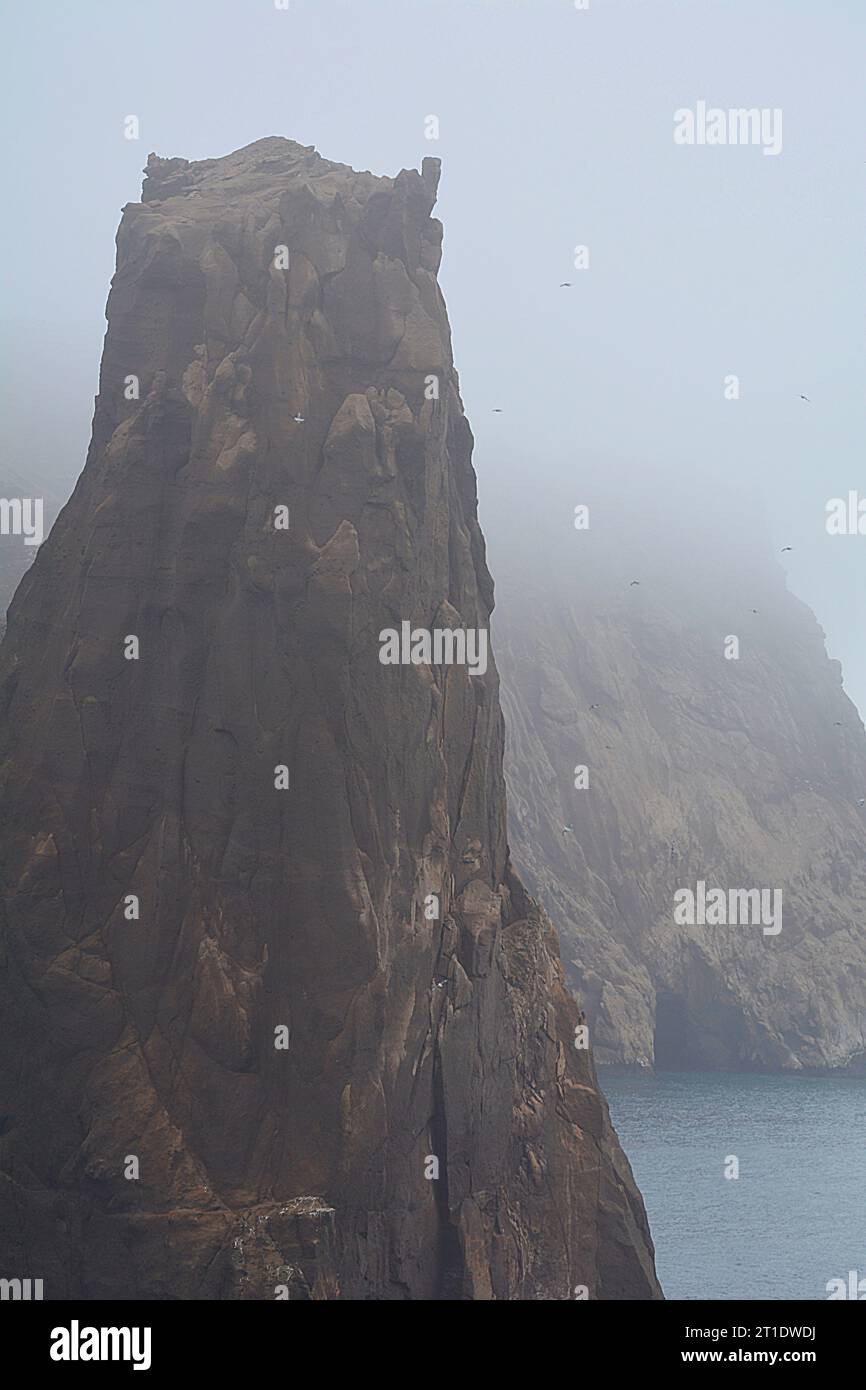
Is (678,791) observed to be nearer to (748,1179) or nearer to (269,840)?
(748,1179)

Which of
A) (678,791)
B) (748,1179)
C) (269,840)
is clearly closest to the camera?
(269,840)

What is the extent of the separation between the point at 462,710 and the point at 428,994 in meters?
7.35

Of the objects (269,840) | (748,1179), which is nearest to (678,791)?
(748,1179)

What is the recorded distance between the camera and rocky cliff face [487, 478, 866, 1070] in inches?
4665

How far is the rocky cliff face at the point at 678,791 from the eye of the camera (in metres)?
118

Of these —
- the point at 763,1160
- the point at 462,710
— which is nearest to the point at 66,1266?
the point at 462,710

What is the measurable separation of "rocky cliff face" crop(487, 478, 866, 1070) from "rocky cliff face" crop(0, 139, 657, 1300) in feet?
255

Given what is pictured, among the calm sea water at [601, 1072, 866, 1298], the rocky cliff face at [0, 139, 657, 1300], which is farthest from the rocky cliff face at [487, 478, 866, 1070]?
the rocky cliff face at [0, 139, 657, 1300]

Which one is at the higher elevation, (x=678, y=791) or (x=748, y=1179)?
(x=678, y=791)

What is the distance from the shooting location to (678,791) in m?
132

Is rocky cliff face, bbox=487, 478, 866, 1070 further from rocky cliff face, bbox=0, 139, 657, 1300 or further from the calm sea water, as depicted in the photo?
rocky cliff face, bbox=0, 139, 657, 1300

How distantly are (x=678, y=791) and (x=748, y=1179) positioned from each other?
59961 millimetres

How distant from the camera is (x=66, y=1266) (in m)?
32.0

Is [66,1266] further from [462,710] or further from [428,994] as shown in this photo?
[462,710]
